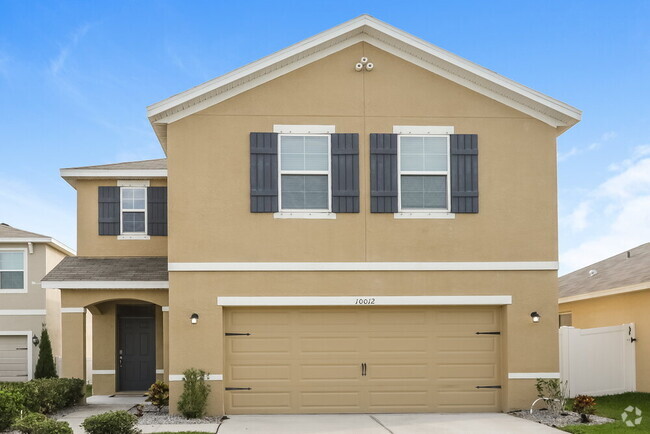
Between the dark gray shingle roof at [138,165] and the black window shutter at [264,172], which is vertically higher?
the dark gray shingle roof at [138,165]

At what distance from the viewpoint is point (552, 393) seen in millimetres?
13047

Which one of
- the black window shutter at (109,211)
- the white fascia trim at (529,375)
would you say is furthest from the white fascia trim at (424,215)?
the black window shutter at (109,211)

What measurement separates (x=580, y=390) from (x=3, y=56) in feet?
58.6

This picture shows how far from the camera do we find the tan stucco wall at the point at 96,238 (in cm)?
1677

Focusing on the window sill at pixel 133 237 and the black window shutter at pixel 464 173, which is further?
the window sill at pixel 133 237

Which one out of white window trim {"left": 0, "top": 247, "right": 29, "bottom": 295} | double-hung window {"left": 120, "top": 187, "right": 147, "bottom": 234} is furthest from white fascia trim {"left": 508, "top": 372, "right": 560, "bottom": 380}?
white window trim {"left": 0, "top": 247, "right": 29, "bottom": 295}

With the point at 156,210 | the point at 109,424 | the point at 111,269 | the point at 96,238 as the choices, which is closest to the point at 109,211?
the point at 96,238

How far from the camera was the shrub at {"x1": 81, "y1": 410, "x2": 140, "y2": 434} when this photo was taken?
10039 millimetres

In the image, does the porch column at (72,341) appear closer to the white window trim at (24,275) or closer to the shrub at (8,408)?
the shrub at (8,408)

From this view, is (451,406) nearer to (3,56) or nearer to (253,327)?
(253,327)

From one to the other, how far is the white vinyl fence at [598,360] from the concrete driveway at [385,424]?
3.11 m

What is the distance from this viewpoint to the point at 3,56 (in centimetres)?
2005

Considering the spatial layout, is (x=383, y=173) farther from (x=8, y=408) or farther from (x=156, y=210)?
(x=8, y=408)

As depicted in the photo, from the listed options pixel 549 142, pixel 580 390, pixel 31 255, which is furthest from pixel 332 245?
pixel 31 255
